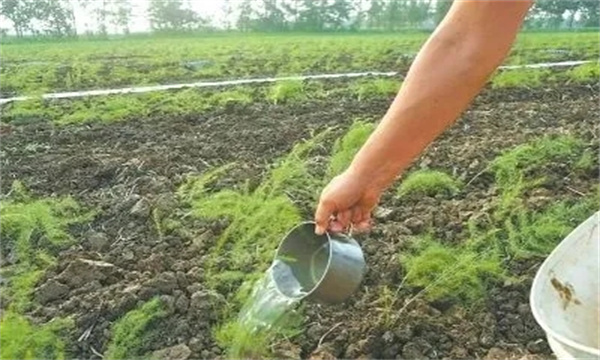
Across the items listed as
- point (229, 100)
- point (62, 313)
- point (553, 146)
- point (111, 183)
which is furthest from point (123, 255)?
point (229, 100)

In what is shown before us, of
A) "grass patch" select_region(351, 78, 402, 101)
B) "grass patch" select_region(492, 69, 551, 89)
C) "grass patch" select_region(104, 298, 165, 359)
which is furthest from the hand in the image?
"grass patch" select_region(492, 69, 551, 89)

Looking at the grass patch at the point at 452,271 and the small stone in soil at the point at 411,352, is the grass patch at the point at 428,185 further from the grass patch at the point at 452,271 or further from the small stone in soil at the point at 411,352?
the small stone in soil at the point at 411,352

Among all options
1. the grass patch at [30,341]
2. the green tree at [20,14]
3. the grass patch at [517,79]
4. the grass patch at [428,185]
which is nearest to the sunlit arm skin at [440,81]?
the grass patch at [30,341]

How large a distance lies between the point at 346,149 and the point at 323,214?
6.42 ft

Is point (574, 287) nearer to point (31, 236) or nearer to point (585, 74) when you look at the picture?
point (31, 236)

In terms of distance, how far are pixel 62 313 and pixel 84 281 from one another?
213 mm

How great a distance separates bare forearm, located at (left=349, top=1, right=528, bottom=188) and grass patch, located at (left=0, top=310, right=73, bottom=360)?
1127 mm

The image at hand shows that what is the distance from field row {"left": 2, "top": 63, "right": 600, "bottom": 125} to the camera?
5910mm

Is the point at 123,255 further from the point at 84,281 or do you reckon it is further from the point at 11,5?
the point at 11,5

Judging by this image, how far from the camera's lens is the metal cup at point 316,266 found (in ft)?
→ 6.63

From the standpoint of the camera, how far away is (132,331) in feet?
7.13

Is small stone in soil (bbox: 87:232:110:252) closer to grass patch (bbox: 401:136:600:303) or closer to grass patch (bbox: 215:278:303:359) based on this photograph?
grass patch (bbox: 215:278:303:359)

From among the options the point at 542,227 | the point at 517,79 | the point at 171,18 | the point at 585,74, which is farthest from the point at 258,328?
the point at 171,18

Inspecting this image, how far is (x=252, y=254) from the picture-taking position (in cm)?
267
